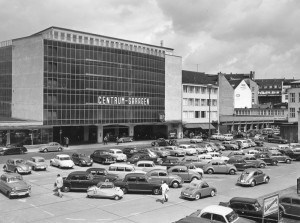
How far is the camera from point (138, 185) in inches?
1188

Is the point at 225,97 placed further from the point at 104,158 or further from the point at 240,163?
the point at 104,158

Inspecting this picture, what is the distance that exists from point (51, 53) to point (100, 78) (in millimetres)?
10763

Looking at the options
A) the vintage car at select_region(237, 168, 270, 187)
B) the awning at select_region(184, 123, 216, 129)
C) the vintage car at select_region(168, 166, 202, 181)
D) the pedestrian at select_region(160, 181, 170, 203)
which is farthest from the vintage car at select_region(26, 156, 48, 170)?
the awning at select_region(184, 123, 216, 129)

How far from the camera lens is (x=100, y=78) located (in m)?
71.1

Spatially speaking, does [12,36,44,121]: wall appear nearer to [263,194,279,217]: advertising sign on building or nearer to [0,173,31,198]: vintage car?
[0,173,31,198]: vintage car

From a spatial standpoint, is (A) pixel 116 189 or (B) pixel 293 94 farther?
(B) pixel 293 94

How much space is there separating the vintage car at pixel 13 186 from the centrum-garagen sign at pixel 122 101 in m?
41.5

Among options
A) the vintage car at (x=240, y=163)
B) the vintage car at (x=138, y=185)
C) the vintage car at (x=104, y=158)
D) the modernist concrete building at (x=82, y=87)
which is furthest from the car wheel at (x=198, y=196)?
the modernist concrete building at (x=82, y=87)

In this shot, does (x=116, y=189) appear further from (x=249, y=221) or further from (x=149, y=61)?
(x=149, y=61)

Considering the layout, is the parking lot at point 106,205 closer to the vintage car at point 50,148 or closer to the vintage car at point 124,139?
the vintage car at point 50,148

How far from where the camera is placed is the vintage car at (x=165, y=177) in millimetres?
31641

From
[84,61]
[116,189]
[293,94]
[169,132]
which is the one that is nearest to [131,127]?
[169,132]

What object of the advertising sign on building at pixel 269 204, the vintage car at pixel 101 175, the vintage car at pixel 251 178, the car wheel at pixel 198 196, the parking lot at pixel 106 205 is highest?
the advertising sign on building at pixel 269 204

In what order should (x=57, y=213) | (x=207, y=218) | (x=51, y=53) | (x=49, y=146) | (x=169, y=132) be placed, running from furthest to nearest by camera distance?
(x=169, y=132)
(x=51, y=53)
(x=49, y=146)
(x=57, y=213)
(x=207, y=218)
